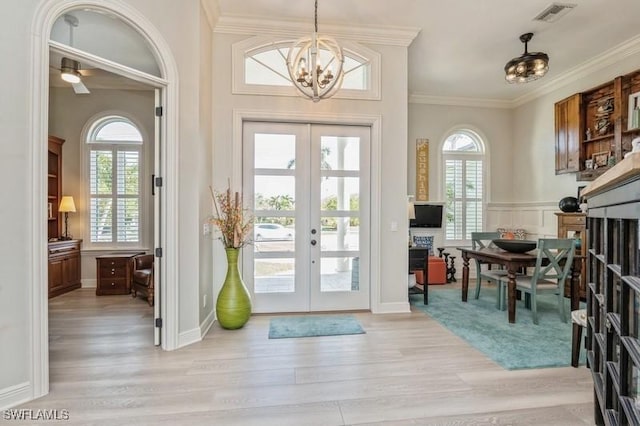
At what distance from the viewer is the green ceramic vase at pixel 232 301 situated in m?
3.60

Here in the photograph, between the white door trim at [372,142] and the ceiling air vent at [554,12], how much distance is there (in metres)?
2.14

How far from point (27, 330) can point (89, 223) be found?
13.2 feet

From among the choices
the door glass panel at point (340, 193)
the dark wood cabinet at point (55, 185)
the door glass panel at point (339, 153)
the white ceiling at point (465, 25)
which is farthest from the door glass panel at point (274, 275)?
the dark wood cabinet at point (55, 185)

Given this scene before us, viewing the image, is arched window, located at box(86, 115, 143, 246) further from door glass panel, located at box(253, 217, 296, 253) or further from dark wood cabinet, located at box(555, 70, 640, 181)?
dark wood cabinet, located at box(555, 70, 640, 181)

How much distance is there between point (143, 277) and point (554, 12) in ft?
Result: 20.2

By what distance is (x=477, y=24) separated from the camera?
162 inches

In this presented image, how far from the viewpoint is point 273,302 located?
4.25 meters

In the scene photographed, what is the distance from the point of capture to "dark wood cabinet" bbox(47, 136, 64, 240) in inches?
211

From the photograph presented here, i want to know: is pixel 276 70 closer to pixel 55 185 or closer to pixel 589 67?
pixel 55 185

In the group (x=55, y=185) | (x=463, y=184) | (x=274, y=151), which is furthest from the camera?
(x=463, y=184)

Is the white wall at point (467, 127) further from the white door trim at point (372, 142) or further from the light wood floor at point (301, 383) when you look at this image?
the light wood floor at point (301, 383)

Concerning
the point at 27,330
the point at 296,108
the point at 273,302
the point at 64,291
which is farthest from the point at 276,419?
the point at 64,291

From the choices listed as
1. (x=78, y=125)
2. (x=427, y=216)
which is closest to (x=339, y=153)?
(x=427, y=216)

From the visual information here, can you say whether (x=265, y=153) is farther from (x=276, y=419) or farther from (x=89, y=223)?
(x=89, y=223)
